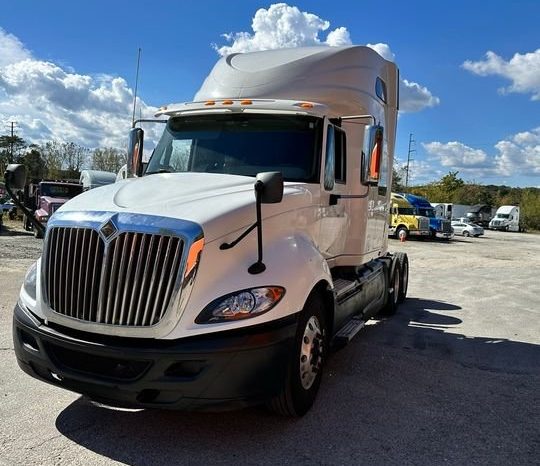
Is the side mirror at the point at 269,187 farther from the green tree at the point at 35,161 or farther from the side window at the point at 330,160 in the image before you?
the green tree at the point at 35,161

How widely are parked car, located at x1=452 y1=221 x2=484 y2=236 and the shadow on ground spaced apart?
41.0m

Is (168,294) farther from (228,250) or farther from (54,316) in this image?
(54,316)

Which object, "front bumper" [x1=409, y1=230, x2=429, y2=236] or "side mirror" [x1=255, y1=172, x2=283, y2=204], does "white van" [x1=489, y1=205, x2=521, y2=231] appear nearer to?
"front bumper" [x1=409, y1=230, x2=429, y2=236]

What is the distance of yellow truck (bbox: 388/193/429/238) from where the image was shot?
33.7 m

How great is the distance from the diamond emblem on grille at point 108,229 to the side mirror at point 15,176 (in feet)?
4.19

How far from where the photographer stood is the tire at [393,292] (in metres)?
8.87

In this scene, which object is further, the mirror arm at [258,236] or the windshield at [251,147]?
the windshield at [251,147]

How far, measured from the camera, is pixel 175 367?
3.40 meters

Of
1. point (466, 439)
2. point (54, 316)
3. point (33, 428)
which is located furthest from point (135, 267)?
point (466, 439)

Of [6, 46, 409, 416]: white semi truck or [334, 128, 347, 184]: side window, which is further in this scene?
[334, 128, 347, 184]: side window

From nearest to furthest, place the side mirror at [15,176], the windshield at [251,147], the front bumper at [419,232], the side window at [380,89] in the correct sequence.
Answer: the side mirror at [15,176] → the windshield at [251,147] → the side window at [380,89] → the front bumper at [419,232]

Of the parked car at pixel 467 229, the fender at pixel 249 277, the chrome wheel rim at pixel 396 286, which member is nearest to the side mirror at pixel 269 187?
the fender at pixel 249 277

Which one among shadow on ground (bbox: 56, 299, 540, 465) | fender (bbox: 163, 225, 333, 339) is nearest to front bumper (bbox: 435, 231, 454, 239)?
shadow on ground (bbox: 56, 299, 540, 465)

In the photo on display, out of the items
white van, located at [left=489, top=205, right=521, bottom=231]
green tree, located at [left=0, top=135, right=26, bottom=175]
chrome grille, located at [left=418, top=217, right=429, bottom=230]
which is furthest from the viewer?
green tree, located at [left=0, top=135, right=26, bottom=175]
